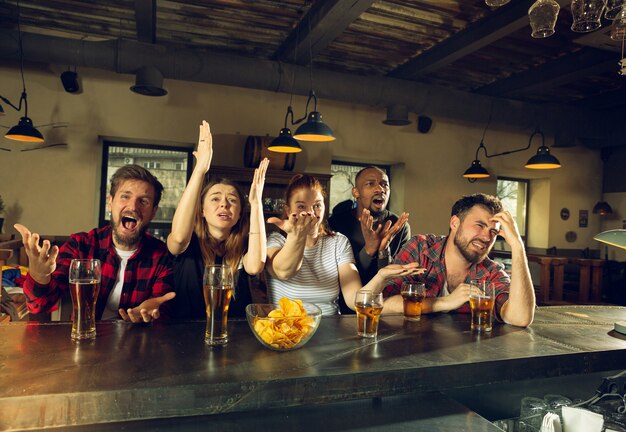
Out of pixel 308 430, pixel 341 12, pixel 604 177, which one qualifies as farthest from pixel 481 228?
pixel 604 177

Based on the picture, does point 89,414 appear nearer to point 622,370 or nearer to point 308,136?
point 622,370

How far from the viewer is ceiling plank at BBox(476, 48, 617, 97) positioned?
514 cm

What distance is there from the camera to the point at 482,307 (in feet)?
5.41

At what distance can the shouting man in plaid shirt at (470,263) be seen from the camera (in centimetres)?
179

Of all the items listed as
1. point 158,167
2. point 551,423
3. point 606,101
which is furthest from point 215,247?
point 606,101

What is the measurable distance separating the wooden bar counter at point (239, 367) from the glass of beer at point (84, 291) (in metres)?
0.05

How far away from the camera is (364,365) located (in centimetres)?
117

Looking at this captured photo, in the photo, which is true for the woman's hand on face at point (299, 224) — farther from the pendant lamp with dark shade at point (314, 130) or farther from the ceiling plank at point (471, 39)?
the ceiling plank at point (471, 39)

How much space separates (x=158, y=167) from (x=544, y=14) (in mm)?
5128

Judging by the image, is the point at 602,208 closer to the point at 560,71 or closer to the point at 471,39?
the point at 560,71

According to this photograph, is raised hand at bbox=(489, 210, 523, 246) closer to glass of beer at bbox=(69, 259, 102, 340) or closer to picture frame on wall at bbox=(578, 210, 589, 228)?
glass of beer at bbox=(69, 259, 102, 340)

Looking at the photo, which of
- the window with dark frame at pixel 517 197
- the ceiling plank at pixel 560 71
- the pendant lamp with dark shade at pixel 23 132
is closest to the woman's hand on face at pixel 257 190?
the pendant lamp with dark shade at pixel 23 132

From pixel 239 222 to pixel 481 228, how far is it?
1.12m

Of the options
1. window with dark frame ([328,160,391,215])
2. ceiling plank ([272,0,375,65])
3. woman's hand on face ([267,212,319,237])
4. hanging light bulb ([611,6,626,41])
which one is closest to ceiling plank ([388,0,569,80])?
ceiling plank ([272,0,375,65])
